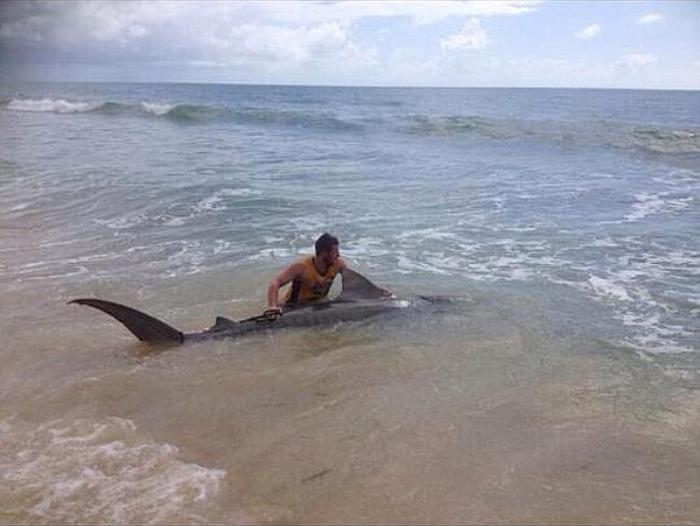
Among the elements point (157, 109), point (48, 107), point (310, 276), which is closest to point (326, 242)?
point (310, 276)

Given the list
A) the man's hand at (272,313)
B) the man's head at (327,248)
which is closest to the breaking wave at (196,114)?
the man's head at (327,248)

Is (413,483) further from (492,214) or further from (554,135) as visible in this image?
(554,135)

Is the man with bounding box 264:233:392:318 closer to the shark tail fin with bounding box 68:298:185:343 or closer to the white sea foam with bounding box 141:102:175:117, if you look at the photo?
the shark tail fin with bounding box 68:298:185:343

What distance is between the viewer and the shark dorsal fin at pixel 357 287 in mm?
7035

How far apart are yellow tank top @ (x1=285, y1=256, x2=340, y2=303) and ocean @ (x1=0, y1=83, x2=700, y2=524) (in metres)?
0.64

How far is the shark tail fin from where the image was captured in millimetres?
5934

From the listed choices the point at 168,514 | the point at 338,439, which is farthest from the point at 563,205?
the point at 168,514

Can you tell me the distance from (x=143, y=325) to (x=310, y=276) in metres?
1.74

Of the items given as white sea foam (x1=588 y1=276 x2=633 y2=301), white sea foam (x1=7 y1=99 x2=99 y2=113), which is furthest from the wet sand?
white sea foam (x1=7 y1=99 x2=99 y2=113)

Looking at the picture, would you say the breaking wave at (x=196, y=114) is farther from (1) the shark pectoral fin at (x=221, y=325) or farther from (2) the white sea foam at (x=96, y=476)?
(2) the white sea foam at (x=96, y=476)

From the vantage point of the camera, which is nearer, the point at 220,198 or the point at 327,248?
the point at 327,248

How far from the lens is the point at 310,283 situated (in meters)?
6.96

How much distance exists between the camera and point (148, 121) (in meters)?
38.5

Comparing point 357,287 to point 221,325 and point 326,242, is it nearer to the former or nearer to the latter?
point 326,242
